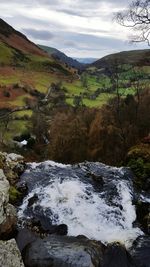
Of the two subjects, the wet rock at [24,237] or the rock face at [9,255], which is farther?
the wet rock at [24,237]

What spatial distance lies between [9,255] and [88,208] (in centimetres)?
679

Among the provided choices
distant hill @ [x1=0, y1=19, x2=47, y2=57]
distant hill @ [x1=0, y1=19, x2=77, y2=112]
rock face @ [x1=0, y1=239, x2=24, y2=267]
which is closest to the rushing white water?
rock face @ [x1=0, y1=239, x2=24, y2=267]

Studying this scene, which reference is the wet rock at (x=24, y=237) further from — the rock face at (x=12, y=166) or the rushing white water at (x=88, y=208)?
the rock face at (x=12, y=166)

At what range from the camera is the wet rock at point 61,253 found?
15.5m

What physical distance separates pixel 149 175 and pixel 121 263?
27.1 feet

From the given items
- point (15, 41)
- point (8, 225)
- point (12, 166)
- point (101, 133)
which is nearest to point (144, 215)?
point (8, 225)

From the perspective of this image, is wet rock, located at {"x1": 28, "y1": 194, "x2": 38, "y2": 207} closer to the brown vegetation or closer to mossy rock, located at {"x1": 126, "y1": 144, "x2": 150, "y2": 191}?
mossy rock, located at {"x1": 126, "y1": 144, "x2": 150, "y2": 191}

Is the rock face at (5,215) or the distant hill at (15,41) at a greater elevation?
the distant hill at (15,41)

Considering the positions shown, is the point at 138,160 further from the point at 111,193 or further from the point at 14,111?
the point at 14,111

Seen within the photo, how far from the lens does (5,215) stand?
1650 centimetres

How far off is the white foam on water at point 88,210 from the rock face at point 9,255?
4.47m

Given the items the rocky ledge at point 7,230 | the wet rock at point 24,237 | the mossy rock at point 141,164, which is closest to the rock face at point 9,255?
the rocky ledge at point 7,230

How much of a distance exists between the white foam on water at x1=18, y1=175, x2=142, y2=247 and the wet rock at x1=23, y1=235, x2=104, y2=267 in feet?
7.23

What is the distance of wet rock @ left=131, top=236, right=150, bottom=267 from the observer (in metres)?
17.2
